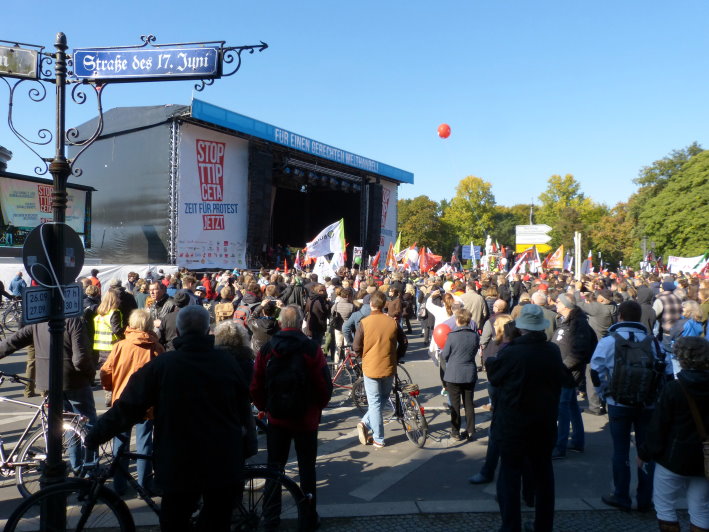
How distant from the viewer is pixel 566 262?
30672 mm

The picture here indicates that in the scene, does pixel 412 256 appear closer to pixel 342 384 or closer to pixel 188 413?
pixel 342 384

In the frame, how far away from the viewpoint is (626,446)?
4.58 meters

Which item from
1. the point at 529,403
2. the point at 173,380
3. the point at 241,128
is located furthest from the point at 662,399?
the point at 241,128

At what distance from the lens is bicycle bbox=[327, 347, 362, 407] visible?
837cm

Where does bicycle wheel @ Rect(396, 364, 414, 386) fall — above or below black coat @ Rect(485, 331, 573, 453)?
below

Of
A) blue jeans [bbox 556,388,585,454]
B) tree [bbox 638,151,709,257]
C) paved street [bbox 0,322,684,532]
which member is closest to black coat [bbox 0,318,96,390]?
paved street [bbox 0,322,684,532]

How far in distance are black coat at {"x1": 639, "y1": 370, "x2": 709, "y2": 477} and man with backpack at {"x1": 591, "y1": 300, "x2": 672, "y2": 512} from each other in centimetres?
90

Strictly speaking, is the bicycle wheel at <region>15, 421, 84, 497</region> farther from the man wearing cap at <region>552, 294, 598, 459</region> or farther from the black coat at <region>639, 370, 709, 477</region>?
the man wearing cap at <region>552, 294, 598, 459</region>

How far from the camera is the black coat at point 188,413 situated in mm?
2986

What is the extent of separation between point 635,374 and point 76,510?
153 inches

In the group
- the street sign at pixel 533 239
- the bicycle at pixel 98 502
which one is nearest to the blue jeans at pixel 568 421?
the bicycle at pixel 98 502

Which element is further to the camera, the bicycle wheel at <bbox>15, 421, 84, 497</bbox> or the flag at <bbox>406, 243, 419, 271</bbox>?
the flag at <bbox>406, 243, 419, 271</bbox>

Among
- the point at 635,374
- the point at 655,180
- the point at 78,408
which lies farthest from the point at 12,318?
the point at 655,180

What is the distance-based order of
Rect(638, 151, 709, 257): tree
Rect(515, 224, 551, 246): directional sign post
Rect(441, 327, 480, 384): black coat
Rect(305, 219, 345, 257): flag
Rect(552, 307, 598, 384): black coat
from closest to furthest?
1. Rect(441, 327, 480, 384): black coat
2. Rect(552, 307, 598, 384): black coat
3. Rect(305, 219, 345, 257): flag
4. Rect(515, 224, 551, 246): directional sign post
5. Rect(638, 151, 709, 257): tree
